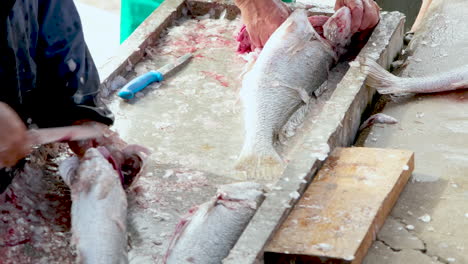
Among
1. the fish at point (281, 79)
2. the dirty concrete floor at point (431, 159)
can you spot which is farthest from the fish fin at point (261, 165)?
the dirty concrete floor at point (431, 159)

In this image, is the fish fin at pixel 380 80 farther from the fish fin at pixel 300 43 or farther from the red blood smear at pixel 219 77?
the red blood smear at pixel 219 77

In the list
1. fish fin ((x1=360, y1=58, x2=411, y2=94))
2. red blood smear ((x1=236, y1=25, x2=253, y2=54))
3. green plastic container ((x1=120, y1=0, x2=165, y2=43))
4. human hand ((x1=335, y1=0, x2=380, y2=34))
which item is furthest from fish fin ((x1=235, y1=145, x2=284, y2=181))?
green plastic container ((x1=120, y1=0, x2=165, y2=43))

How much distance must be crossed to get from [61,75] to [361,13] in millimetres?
2107

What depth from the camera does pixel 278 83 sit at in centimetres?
466

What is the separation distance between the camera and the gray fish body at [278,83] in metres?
4.06

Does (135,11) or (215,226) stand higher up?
(215,226)

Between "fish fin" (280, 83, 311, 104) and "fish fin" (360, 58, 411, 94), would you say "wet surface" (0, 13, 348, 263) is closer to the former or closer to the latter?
"fish fin" (280, 83, 311, 104)

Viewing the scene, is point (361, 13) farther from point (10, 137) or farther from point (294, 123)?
point (10, 137)

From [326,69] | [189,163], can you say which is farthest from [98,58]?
[189,163]

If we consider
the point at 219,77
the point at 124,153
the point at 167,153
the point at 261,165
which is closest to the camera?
the point at 124,153

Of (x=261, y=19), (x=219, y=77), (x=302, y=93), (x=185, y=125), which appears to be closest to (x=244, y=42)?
(x=261, y=19)

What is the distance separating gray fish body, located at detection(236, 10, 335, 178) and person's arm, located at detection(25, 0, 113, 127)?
0.74 m

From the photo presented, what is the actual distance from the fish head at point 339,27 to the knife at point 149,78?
2.77 ft

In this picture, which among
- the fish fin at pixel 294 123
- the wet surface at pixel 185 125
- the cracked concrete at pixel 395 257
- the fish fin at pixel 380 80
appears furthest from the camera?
the fish fin at pixel 380 80
